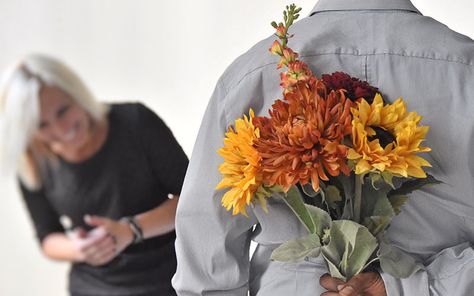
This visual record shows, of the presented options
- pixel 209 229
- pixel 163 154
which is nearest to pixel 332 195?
pixel 209 229

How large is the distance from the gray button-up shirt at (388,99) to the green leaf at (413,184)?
0.05 m

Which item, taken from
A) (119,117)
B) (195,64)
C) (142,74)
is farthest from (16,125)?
(195,64)

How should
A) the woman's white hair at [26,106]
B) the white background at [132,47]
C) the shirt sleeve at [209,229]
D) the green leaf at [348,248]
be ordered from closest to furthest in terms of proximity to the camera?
the green leaf at [348,248] → the shirt sleeve at [209,229] → the woman's white hair at [26,106] → the white background at [132,47]

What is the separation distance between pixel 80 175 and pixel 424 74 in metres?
0.98

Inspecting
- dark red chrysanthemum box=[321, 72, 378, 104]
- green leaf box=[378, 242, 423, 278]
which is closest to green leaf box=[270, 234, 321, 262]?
green leaf box=[378, 242, 423, 278]

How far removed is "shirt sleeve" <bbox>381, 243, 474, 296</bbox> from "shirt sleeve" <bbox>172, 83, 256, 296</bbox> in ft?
0.91

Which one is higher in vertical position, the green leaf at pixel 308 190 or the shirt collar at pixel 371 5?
the shirt collar at pixel 371 5

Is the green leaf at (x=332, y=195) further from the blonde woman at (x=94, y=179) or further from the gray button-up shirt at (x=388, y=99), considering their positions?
the blonde woman at (x=94, y=179)

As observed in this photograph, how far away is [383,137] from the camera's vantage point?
4.03 ft

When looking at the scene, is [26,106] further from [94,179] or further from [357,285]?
[357,285]

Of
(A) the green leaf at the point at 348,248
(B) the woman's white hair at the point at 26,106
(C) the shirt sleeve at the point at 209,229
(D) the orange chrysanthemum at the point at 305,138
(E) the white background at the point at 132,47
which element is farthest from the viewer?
(E) the white background at the point at 132,47

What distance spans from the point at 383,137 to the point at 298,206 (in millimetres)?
185

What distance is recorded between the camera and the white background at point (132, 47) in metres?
2.05

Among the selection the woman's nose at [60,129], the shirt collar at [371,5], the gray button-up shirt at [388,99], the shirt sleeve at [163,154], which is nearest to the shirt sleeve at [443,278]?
the gray button-up shirt at [388,99]
